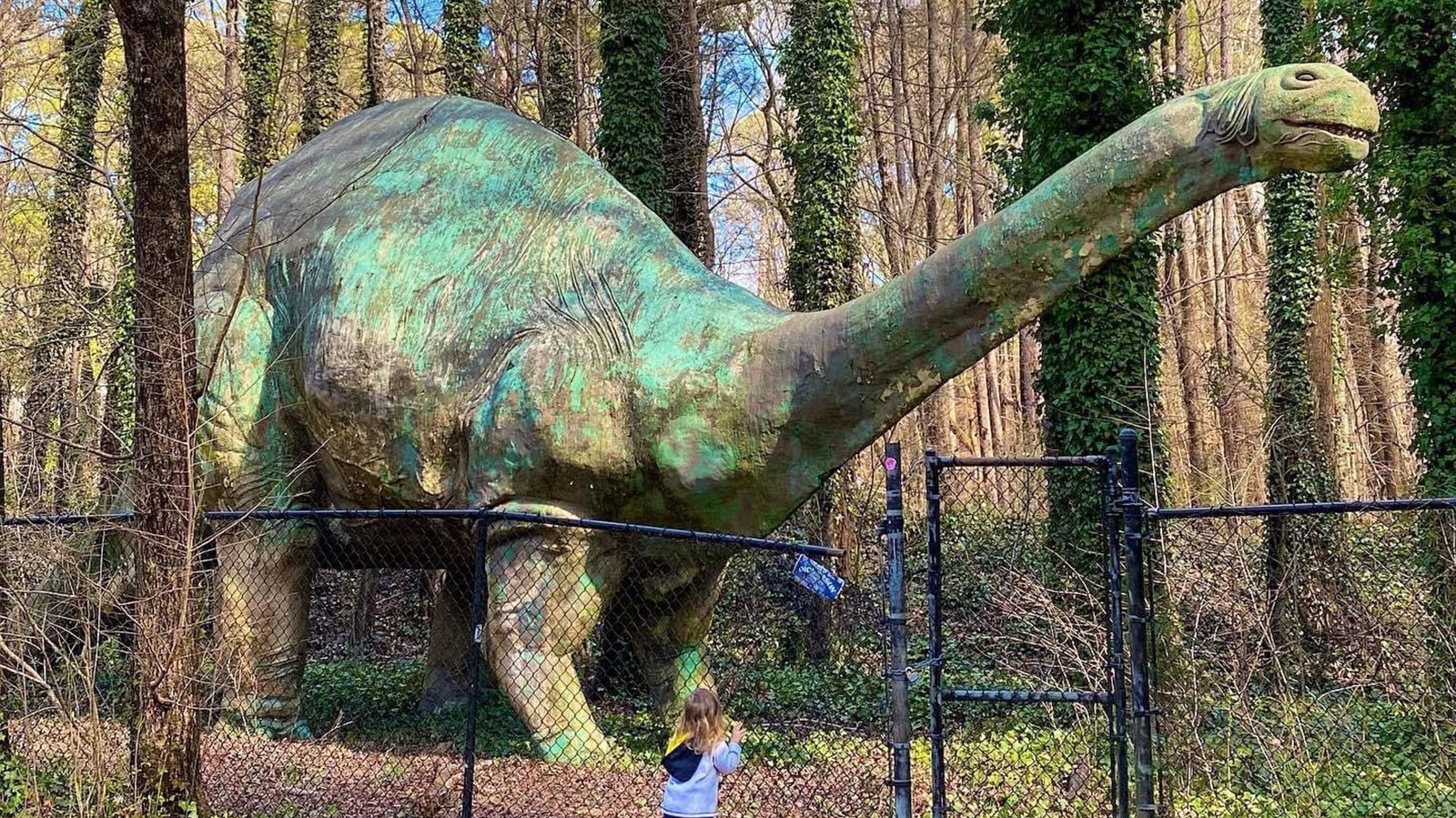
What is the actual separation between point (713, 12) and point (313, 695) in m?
13.8

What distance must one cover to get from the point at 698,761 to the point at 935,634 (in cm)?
105

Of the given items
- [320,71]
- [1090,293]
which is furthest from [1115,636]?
[320,71]

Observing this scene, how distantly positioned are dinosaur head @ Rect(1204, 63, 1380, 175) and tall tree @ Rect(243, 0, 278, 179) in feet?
47.4

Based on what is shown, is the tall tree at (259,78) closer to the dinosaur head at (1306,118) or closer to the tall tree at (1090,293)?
the tall tree at (1090,293)

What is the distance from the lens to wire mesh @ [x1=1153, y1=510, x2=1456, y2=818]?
612cm

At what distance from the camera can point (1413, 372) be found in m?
10.1

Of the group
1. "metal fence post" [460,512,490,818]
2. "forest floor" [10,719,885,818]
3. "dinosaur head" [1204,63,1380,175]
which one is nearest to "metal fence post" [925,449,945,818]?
"forest floor" [10,719,885,818]

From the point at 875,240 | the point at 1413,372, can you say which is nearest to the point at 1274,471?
the point at 1413,372

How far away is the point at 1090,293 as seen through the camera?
37.0 feet

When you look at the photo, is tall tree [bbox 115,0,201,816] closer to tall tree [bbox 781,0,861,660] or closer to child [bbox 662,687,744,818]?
child [bbox 662,687,744,818]

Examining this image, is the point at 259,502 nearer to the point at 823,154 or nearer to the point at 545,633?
the point at 545,633

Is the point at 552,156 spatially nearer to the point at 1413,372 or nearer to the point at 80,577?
the point at 80,577

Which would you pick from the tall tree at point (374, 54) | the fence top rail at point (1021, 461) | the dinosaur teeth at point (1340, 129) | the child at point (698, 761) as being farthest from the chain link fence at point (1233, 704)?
the tall tree at point (374, 54)

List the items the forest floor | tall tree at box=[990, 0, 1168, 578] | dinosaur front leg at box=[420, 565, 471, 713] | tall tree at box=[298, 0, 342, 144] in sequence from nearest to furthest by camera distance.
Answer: the forest floor, dinosaur front leg at box=[420, 565, 471, 713], tall tree at box=[990, 0, 1168, 578], tall tree at box=[298, 0, 342, 144]
